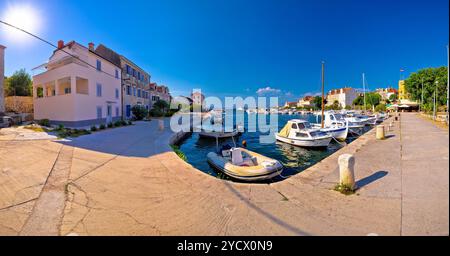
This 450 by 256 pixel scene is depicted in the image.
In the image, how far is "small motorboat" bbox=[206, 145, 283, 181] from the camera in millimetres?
7938

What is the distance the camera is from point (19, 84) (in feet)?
113

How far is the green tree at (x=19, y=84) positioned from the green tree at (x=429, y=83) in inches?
2795

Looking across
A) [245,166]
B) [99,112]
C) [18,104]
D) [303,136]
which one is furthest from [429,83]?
[18,104]

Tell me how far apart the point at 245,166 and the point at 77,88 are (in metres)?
23.9

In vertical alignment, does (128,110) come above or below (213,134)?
above

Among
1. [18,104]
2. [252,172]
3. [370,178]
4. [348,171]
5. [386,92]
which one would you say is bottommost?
[252,172]

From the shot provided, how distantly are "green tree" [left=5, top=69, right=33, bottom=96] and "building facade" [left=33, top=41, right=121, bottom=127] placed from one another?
1321 cm

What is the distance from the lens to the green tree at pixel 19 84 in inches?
1304

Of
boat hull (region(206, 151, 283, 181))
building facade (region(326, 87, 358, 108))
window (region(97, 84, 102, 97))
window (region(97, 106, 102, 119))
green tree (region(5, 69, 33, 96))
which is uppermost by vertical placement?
building facade (region(326, 87, 358, 108))

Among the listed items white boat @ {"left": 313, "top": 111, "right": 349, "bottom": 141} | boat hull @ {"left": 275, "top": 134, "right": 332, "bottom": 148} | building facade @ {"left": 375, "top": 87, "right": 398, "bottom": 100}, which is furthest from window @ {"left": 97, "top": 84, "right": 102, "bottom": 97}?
building facade @ {"left": 375, "top": 87, "right": 398, "bottom": 100}

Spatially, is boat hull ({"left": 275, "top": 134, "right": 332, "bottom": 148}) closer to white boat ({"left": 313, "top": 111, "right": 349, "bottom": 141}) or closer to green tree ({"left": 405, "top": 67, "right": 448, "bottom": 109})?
white boat ({"left": 313, "top": 111, "right": 349, "bottom": 141})

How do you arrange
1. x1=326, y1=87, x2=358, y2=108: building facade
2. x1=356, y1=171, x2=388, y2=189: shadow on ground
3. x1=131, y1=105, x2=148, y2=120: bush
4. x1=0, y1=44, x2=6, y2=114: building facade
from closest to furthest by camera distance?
x1=356, y1=171, x2=388, y2=189: shadow on ground
x1=0, y1=44, x2=6, y2=114: building facade
x1=131, y1=105, x2=148, y2=120: bush
x1=326, y1=87, x2=358, y2=108: building facade

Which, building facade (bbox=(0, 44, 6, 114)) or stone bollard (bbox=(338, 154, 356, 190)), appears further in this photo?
building facade (bbox=(0, 44, 6, 114))

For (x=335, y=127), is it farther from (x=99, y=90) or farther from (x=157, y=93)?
(x=157, y=93)
